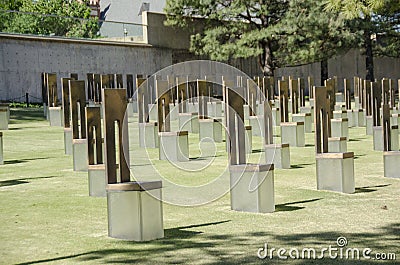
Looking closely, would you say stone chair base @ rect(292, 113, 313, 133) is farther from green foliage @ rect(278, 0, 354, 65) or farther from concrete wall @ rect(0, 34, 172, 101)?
green foliage @ rect(278, 0, 354, 65)

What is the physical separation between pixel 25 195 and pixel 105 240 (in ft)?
9.32

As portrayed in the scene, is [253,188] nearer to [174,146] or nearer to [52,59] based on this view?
[174,146]

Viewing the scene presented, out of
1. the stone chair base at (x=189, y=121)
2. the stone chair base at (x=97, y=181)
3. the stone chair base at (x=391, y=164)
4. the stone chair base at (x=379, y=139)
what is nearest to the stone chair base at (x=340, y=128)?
the stone chair base at (x=379, y=139)

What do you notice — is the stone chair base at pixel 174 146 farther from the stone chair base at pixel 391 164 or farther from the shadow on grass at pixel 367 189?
the shadow on grass at pixel 367 189

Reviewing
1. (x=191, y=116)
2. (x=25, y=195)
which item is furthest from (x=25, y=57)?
(x=25, y=195)

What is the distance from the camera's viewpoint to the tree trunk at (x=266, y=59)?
40247 mm

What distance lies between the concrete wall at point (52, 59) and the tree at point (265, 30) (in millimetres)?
3228

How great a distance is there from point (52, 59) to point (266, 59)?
1124cm

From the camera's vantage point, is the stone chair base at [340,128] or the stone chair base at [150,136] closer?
the stone chair base at [150,136]

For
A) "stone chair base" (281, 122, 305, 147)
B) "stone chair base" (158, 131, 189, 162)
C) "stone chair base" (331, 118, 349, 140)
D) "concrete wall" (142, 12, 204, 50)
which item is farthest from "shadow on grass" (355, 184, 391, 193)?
"concrete wall" (142, 12, 204, 50)

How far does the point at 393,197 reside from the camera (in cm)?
991

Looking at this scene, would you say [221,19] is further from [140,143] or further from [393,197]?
[393,197]

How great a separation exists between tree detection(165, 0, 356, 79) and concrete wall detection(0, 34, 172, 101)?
323 cm

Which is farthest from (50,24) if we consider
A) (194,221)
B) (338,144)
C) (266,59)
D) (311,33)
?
(194,221)
